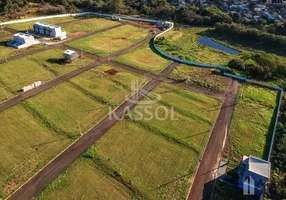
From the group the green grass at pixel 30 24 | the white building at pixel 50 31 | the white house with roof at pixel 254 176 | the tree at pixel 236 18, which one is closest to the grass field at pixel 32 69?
the white building at pixel 50 31

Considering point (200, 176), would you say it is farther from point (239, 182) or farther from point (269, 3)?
point (269, 3)

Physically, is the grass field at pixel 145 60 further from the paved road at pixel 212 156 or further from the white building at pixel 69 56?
the paved road at pixel 212 156

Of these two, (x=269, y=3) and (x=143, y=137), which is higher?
(x=269, y=3)

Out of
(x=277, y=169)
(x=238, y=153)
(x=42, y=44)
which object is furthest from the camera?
(x=42, y=44)

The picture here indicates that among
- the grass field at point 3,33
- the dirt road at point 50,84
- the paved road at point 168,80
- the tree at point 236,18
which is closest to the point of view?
the dirt road at point 50,84

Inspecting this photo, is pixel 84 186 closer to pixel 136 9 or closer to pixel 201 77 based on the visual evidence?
pixel 201 77

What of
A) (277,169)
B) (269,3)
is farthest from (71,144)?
(269,3)

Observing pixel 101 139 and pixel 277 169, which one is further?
pixel 101 139
